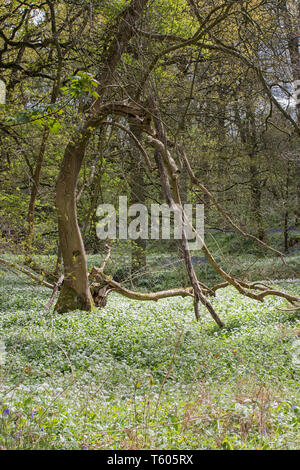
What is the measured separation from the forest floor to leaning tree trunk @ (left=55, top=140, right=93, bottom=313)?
540mm

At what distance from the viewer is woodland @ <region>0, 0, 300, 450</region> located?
3811 millimetres

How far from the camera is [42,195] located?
1256 cm

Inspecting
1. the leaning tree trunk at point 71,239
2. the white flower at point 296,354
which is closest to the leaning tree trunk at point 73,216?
the leaning tree trunk at point 71,239

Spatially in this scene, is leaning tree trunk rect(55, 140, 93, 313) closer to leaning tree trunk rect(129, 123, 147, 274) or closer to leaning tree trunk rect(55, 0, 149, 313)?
leaning tree trunk rect(55, 0, 149, 313)

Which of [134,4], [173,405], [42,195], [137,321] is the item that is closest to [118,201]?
[42,195]

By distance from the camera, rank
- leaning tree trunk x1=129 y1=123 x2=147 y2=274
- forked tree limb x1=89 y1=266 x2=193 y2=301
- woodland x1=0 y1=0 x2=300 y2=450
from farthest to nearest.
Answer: leaning tree trunk x1=129 y1=123 x2=147 y2=274 → forked tree limb x1=89 y1=266 x2=193 y2=301 → woodland x1=0 y1=0 x2=300 y2=450

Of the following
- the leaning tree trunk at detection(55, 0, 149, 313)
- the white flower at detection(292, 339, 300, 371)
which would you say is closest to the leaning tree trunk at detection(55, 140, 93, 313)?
the leaning tree trunk at detection(55, 0, 149, 313)

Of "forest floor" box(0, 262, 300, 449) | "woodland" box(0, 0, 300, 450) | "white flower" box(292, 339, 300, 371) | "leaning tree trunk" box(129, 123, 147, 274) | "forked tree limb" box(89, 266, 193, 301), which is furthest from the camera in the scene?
"leaning tree trunk" box(129, 123, 147, 274)

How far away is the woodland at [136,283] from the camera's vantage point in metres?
3.81

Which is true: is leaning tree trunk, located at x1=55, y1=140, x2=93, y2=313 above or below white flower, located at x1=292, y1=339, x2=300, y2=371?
above

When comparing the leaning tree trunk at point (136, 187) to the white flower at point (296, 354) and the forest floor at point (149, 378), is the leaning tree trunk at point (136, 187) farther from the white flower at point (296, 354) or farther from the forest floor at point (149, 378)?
the white flower at point (296, 354)

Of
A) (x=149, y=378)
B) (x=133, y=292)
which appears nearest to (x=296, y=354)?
(x=149, y=378)

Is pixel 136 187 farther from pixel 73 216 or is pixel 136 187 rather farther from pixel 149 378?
pixel 149 378
